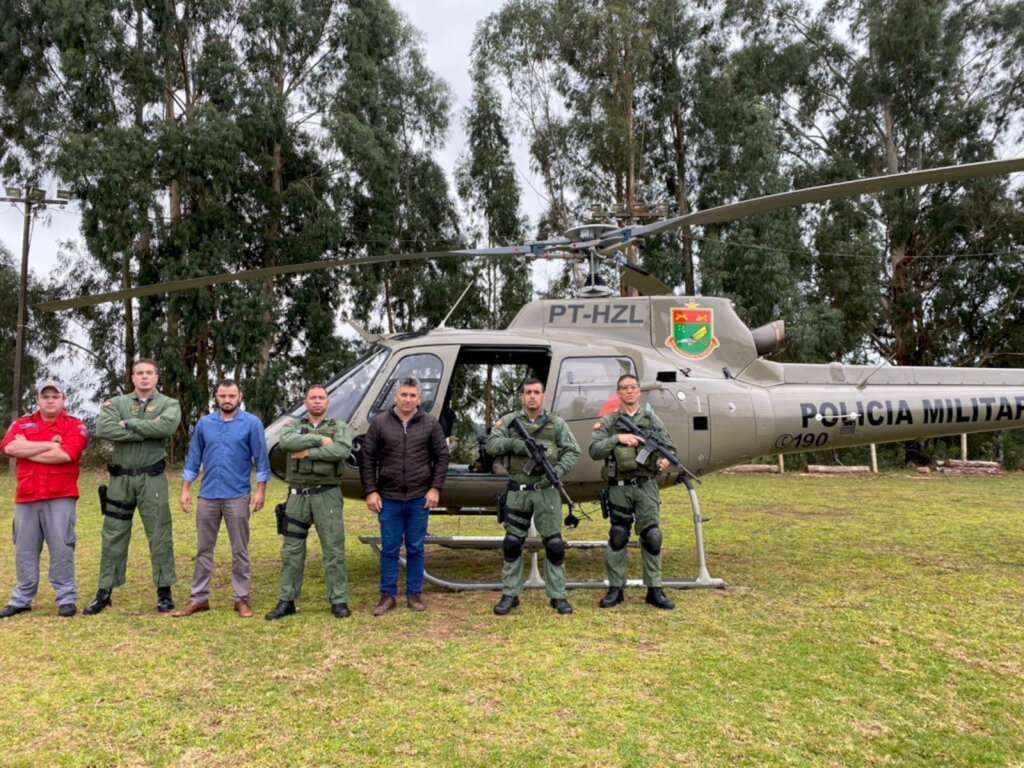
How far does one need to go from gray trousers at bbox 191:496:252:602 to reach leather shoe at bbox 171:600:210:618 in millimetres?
25

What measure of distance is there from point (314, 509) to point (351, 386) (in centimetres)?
129

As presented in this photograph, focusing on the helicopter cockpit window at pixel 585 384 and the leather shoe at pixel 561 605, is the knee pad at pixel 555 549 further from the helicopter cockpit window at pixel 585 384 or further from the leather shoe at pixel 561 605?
the helicopter cockpit window at pixel 585 384

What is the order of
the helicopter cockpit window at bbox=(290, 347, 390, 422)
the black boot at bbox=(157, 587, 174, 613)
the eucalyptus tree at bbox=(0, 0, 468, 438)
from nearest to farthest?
the black boot at bbox=(157, 587, 174, 613)
the helicopter cockpit window at bbox=(290, 347, 390, 422)
the eucalyptus tree at bbox=(0, 0, 468, 438)

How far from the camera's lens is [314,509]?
488 centimetres

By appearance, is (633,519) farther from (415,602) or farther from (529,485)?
(415,602)

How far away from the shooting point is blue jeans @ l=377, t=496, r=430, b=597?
499 centimetres

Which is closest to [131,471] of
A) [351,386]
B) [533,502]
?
[351,386]

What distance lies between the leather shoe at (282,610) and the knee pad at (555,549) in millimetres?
1767

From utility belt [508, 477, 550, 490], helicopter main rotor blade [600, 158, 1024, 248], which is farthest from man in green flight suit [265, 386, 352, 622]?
helicopter main rotor blade [600, 158, 1024, 248]

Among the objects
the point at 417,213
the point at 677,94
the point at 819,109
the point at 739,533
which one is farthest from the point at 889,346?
the point at 739,533

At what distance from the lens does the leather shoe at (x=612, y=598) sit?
5.07 m

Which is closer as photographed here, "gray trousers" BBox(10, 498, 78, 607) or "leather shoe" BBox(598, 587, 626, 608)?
"gray trousers" BBox(10, 498, 78, 607)

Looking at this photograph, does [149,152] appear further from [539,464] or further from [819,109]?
[819,109]

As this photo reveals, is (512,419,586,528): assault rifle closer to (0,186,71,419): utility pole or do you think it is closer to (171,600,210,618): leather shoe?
(171,600,210,618): leather shoe
